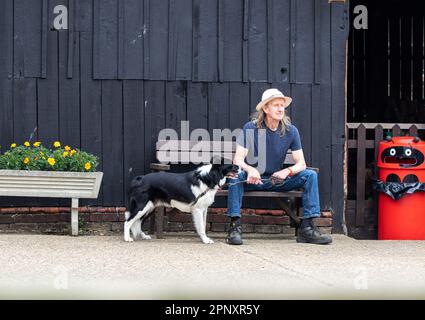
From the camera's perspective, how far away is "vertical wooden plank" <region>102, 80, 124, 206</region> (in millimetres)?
9383

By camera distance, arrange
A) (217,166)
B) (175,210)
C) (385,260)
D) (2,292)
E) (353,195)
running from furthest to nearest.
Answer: (353,195), (175,210), (217,166), (385,260), (2,292)

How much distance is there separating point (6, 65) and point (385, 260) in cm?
442

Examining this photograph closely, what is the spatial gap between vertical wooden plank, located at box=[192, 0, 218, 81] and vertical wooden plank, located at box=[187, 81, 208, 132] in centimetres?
9

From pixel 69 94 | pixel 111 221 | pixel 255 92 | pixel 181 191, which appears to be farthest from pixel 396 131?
pixel 69 94

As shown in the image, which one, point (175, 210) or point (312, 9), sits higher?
point (312, 9)

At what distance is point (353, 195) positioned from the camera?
12734 mm

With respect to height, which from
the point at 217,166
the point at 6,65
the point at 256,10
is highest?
the point at 256,10

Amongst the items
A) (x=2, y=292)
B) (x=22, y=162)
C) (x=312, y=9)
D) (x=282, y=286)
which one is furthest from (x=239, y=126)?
(x=2, y=292)

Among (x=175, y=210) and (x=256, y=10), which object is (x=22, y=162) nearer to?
(x=175, y=210)

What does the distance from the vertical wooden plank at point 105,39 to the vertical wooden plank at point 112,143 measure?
0.13m

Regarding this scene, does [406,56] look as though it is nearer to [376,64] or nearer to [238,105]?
[376,64]

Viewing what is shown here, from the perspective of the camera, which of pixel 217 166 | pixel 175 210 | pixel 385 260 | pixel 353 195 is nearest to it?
pixel 385 260

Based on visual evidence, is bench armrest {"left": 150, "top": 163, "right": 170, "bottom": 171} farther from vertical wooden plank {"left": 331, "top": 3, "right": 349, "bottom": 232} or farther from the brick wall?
vertical wooden plank {"left": 331, "top": 3, "right": 349, "bottom": 232}

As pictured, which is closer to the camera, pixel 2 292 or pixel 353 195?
pixel 2 292
